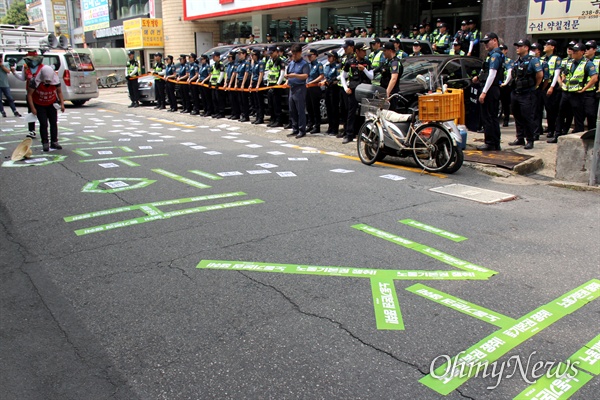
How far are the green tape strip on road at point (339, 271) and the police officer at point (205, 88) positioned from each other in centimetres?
1218

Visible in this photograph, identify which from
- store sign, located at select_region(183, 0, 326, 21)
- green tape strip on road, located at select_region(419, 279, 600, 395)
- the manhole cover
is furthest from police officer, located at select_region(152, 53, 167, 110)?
green tape strip on road, located at select_region(419, 279, 600, 395)

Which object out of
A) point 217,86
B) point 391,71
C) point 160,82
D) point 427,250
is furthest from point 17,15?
point 427,250

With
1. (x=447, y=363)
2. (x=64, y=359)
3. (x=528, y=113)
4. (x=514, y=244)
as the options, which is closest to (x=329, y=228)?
(x=514, y=244)

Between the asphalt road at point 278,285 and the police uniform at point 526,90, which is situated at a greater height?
the police uniform at point 526,90

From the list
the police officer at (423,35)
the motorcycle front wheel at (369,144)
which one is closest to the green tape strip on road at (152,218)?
the motorcycle front wheel at (369,144)

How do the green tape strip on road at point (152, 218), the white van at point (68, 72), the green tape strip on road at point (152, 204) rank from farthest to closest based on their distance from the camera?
the white van at point (68, 72), the green tape strip on road at point (152, 204), the green tape strip on road at point (152, 218)

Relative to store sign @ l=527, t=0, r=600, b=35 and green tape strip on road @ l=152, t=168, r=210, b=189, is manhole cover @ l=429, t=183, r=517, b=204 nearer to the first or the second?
green tape strip on road @ l=152, t=168, r=210, b=189

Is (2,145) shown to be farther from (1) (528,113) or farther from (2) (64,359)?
(1) (528,113)

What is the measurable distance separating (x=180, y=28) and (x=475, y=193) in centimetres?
2800

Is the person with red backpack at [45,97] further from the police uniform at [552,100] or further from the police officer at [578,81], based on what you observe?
the police uniform at [552,100]

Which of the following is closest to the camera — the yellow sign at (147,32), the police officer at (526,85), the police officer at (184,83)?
the police officer at (526,85)

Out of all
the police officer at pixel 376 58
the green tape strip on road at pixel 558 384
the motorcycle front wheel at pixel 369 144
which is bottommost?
the green tape strip on road at pixel 558 384

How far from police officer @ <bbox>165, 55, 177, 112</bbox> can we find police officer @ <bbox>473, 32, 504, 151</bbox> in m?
11.4

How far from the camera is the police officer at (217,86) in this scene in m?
14.9
